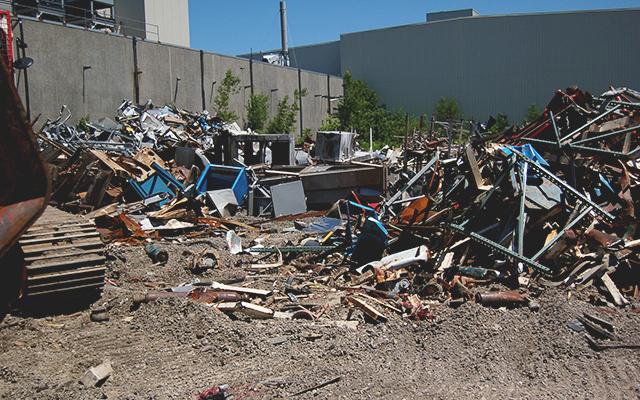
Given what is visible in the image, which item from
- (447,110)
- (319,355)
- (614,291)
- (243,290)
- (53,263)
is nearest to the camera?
(319,355)

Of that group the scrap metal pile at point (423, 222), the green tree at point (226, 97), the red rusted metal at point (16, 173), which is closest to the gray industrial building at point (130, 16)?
the green tree at point (226, 97)

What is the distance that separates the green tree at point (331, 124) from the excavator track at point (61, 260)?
33229 millimetres

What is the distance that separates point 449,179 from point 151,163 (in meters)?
6.98

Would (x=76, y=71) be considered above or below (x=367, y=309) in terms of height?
above

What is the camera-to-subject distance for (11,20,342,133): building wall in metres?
22.7

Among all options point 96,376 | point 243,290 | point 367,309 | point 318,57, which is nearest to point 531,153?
point 367,309

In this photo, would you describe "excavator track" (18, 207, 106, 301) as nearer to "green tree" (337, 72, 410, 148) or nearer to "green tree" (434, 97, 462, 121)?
"green tree" (337, 72, 410, 148)

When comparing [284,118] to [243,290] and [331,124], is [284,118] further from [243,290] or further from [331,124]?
[243,290]

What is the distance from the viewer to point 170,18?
140 ft

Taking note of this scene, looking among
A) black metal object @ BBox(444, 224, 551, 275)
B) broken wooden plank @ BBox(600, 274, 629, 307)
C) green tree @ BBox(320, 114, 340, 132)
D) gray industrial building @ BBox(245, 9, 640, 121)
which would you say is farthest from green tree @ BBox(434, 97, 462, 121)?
broken wooden plank @ BBox(600, 274, 629, 307)

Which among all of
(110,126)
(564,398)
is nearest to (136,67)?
(110,126)

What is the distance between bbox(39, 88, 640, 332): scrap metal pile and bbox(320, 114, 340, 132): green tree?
26.3 metres

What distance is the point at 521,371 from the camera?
4.93 metres

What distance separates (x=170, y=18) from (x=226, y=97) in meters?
14.6
